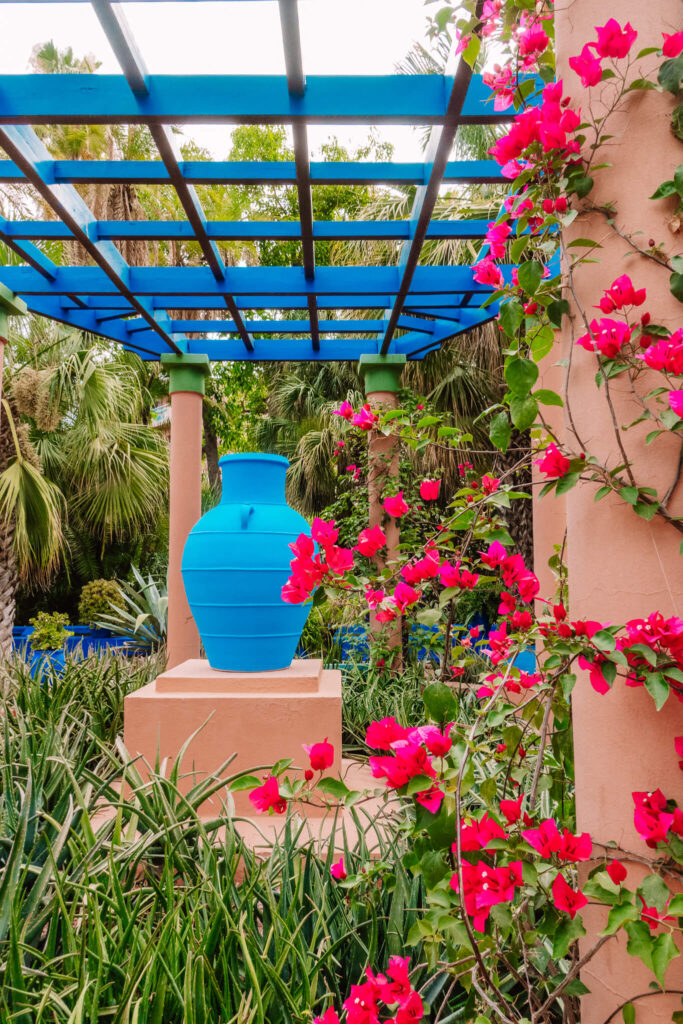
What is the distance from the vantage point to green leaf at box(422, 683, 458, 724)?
0.96 meters

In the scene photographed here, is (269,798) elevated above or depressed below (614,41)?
below

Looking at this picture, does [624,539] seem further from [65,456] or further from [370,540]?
[65,456]

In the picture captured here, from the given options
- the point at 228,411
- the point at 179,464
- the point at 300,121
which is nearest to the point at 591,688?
the point at 300,121

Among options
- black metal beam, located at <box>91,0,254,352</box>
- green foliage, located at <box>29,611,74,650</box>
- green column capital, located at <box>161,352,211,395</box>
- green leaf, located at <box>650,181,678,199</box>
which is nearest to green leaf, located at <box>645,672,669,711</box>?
green leaf, located at <box>650,181,678,199</box>

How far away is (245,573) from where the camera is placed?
3.11 m

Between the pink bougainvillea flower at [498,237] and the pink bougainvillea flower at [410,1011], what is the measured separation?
1.12 m

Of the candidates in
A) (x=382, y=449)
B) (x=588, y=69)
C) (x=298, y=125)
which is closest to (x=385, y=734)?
(x=588, y=69)

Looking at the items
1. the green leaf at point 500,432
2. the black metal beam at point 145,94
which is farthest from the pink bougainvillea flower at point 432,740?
the black metal beam at point 145,94

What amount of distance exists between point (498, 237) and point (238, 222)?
2506mm

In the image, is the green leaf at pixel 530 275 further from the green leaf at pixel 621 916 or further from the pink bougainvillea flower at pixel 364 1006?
the pink bougainvillea flower at pixel 364 1006

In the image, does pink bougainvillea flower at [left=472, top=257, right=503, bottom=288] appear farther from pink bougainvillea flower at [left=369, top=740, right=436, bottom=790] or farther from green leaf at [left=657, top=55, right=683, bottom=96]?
pink bougainvillea flower at [left=369, top=740, right=436, bottom=790]

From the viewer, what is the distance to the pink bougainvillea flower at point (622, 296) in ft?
2.95

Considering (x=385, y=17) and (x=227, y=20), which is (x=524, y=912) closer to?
(x=227, y=20)

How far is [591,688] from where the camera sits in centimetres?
96
